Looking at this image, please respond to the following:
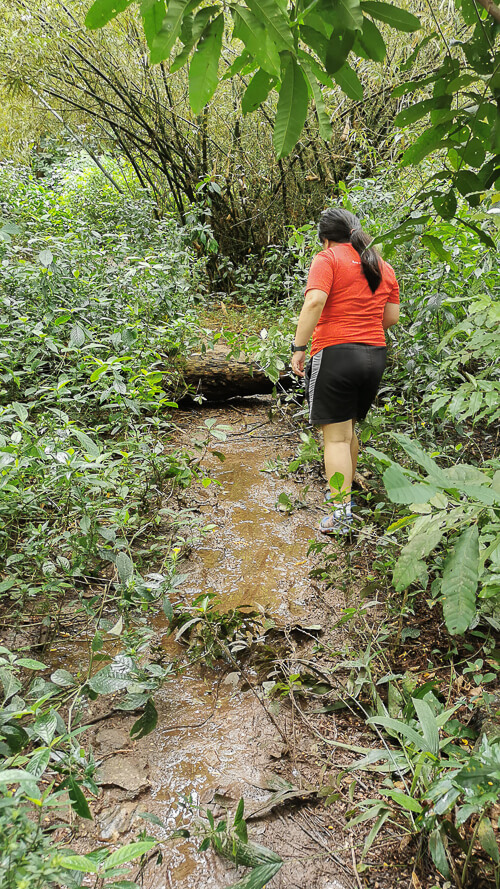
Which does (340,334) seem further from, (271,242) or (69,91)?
(69,91)

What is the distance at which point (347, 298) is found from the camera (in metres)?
2.93

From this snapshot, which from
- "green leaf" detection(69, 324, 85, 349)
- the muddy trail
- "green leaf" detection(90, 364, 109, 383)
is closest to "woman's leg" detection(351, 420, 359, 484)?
the muddy trail

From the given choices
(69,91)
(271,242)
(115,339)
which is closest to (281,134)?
(115,339)

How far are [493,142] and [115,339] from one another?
2.53m

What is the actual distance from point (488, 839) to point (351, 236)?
2.71 meters

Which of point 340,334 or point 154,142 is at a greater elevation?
point 154,142

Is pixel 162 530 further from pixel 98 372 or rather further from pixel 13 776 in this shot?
pixel 13 776

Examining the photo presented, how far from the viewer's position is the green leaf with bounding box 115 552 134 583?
1.91 meters

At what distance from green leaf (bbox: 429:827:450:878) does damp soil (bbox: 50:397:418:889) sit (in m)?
0.19

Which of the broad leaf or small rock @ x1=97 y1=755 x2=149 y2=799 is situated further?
small rock @ x1=97 y1=755 x2=149 y2=799

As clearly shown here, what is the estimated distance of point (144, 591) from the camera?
1892mm

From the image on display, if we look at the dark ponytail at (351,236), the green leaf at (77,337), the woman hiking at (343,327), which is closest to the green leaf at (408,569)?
the woman hiking at (343,327)

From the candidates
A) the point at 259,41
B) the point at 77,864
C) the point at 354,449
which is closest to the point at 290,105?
the point at 259,41

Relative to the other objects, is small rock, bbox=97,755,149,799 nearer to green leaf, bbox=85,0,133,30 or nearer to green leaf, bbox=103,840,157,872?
green leaf, bbox=103,840,157,872
